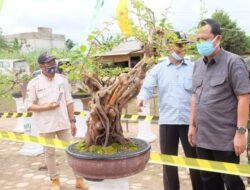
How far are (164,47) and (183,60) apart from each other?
951 mm

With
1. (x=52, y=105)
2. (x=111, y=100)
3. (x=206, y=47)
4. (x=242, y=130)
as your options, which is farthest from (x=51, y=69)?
(x=242, y=130)

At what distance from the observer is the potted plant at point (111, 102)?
98.9 inches

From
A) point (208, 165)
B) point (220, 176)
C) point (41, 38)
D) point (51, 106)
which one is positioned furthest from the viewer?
point (41, 38)

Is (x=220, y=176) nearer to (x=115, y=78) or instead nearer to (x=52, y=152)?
(x=115, y=78)

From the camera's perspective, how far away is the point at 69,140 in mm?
4531

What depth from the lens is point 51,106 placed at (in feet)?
14.2

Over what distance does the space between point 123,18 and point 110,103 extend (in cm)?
63

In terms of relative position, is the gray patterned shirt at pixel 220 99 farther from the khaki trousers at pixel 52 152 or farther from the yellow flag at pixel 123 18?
the khaki trousers at pixel 52 152

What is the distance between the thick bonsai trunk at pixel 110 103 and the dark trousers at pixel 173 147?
1.00 metres

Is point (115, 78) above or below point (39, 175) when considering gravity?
above

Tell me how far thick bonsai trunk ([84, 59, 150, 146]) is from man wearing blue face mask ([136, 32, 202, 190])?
2.82ft

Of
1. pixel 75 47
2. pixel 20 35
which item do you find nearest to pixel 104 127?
pixel 75 47

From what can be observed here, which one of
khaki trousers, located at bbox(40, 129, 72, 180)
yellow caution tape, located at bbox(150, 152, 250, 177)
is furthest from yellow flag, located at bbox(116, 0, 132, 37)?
khaki trousers, located at bbox(40, 129, 72, 180)

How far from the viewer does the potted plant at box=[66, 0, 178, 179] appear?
251cm
